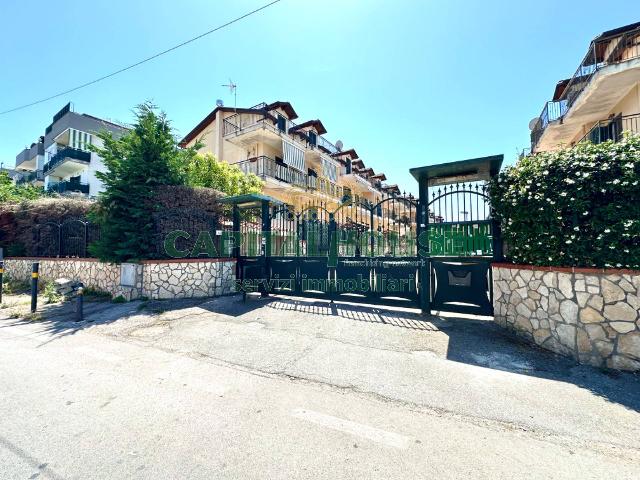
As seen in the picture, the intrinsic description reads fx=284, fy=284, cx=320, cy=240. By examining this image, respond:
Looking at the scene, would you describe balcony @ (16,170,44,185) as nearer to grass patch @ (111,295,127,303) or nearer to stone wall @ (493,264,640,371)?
grass patch @ (111,295,127,303)

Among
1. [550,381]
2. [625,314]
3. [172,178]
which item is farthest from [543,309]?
[172,178]

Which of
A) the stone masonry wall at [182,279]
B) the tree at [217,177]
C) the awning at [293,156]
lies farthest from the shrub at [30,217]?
the awning at [293,156]

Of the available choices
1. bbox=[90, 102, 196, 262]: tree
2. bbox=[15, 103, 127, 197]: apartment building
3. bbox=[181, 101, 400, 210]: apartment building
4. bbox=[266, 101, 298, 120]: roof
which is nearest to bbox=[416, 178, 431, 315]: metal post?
bbox=[90, 102, 196, 262]: tree

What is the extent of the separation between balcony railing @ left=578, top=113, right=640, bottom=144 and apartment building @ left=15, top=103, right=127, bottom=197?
1272 inches

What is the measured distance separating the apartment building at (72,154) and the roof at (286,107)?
13.9 m

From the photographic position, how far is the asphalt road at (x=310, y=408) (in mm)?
2307

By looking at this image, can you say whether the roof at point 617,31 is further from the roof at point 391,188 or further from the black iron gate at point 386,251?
the roof at point 391,188

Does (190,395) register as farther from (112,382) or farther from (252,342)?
(252,342)

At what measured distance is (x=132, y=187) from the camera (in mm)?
8984

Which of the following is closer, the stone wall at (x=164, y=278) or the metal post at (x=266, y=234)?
the stone wall at (x=164, y=278)

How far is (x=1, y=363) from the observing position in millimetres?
4500

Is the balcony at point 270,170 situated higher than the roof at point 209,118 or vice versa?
the roof at point 209,118

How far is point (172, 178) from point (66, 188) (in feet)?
81.1

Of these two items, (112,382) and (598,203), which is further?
(598,203)
